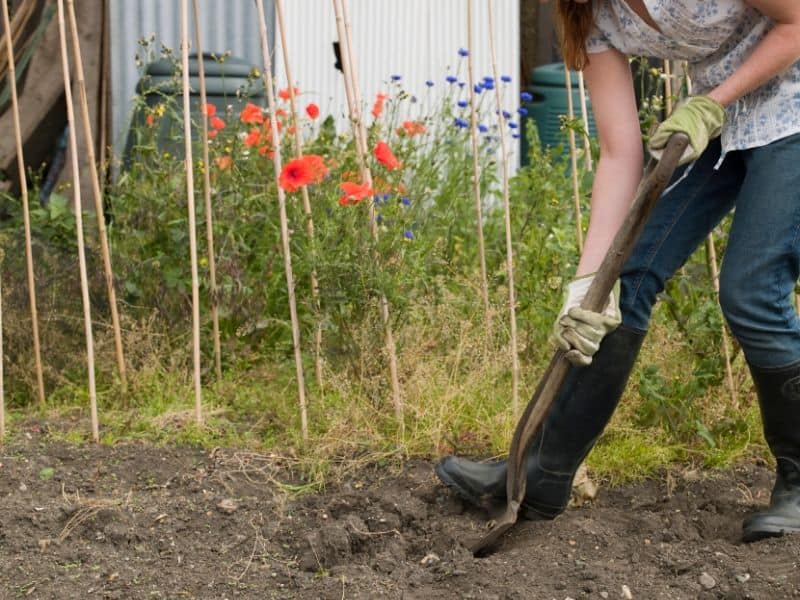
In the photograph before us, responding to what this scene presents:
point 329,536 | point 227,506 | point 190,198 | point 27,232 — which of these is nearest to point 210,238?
point 190,198

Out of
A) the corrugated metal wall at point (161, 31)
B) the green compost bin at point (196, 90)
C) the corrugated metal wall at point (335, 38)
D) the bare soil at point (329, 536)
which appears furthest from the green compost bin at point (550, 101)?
the bare soil at point (329, 536)

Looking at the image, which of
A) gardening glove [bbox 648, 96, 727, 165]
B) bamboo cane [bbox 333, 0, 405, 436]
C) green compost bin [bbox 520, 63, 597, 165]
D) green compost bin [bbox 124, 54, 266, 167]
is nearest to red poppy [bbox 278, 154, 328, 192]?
bamboo cane [bbox 333, 0, 405, 436]

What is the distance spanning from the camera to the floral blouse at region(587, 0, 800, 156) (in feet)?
7.89

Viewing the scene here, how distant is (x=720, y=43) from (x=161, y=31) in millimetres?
3355

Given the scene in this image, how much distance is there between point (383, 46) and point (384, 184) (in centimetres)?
234

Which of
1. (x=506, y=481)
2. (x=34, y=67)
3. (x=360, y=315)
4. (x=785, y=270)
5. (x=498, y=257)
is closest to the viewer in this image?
(x=785, y=270)

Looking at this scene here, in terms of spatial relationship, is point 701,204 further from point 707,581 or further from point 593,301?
point 707,581

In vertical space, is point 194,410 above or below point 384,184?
below

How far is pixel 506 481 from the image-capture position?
2.87 m

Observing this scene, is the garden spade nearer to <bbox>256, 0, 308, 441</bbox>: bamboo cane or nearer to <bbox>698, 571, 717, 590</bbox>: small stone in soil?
<bbox>698, 571, 717, 590</bbox>: small stone in soil

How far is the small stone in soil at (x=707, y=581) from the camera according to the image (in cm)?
247

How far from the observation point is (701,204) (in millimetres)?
2625

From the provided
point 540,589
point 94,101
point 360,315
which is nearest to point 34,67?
point 94,101

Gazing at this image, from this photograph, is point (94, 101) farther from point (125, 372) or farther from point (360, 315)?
point (360, 315)
